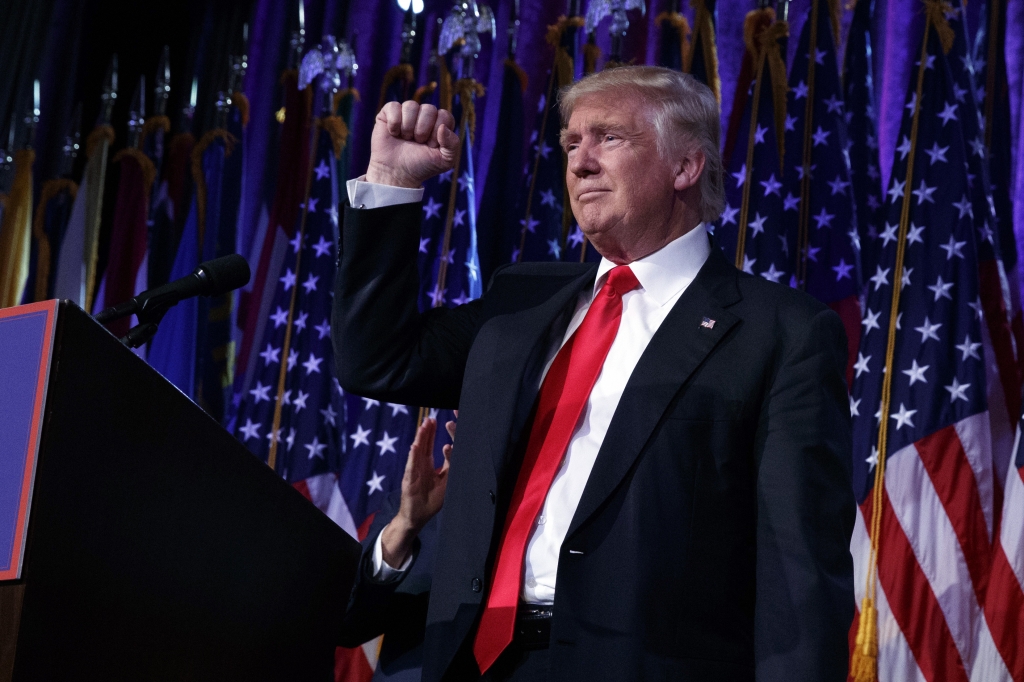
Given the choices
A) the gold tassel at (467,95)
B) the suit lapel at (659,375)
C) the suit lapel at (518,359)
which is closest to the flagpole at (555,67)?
the gold tassel at (467,95)

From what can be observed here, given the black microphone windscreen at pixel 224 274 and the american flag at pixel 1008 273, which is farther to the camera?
the american flag at pixel 1008 273

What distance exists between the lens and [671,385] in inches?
55.0

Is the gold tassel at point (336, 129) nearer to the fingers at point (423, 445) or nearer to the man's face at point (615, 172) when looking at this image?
the fingers at point (423, 445)

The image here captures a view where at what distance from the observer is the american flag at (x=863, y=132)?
10.8 ft

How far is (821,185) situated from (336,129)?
6.23ft

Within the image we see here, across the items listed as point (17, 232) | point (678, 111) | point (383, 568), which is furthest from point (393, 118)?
point (17, 232)

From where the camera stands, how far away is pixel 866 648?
2555 millimetres

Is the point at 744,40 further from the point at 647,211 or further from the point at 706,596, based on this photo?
the point at 706,596

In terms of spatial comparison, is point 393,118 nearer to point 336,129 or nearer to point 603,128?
point 603,128

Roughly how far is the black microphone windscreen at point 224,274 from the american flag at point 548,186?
1994 mm

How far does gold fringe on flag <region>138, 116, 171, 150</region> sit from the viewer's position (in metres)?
4.71

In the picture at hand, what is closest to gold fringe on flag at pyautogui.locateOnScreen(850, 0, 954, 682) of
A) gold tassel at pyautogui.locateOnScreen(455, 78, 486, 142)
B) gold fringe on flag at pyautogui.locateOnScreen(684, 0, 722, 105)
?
gold fringe on flag at pyautogui.locateOnScreen(684, 0, 722, 105)

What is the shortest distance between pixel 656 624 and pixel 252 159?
385 cm

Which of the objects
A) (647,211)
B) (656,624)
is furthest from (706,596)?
(647,211)
